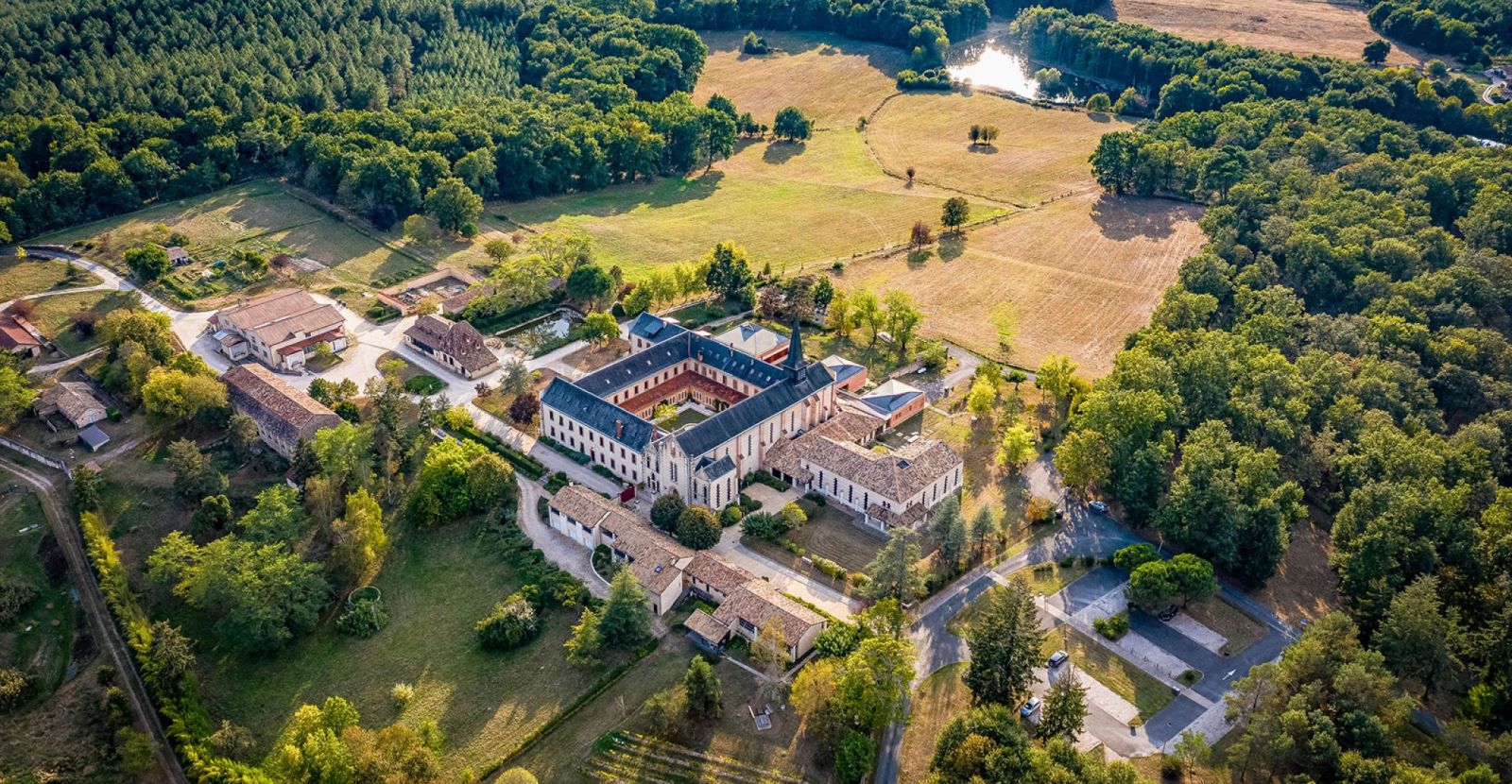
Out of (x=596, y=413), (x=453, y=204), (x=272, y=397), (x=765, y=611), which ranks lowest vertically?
(x=765, y=611)

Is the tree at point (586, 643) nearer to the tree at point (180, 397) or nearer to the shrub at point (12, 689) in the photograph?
the shrub at point (12, 689)

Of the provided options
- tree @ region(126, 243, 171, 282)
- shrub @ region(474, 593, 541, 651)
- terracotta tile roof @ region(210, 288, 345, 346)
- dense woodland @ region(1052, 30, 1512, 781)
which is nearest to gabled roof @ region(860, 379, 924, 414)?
dense woodland @ region(1052, 30, 1512, 781)

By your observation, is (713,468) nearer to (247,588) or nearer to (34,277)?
(247,588)

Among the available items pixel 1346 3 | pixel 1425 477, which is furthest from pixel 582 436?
pixel 1346 3

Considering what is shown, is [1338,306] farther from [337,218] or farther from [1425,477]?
[337,218]

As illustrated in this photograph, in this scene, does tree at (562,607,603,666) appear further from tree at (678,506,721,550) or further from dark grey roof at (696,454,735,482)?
dark grey roof at (696,454,735,482)

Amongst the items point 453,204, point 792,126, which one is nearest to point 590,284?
point 453,204

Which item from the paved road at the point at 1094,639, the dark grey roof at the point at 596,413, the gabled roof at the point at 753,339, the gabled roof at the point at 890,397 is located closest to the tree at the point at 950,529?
the paved road at the point at 1094,639

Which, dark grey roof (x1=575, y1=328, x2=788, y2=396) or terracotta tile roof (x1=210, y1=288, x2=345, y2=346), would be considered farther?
terracotta tile roof (x1=210, y1=288, x2=345, y2=346)
